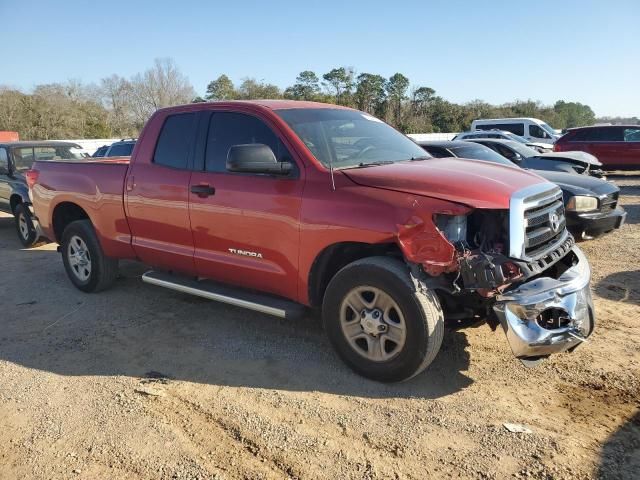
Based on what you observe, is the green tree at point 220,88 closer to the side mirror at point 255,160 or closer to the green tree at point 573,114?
the green tree at point 573,114

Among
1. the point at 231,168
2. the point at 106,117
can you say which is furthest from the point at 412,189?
the point at 106,117

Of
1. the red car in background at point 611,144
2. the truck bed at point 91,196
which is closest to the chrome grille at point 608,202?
the truck bed at point 91,196

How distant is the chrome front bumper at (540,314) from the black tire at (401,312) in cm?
43

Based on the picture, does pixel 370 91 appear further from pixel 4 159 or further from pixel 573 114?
pixel 4 159

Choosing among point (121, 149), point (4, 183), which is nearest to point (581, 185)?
point (4, 183)

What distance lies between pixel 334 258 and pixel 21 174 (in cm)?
767

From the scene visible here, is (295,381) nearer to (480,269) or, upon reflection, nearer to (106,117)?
(480,269)

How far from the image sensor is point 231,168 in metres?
3.82

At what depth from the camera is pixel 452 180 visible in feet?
11.5

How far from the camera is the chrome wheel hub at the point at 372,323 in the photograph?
346cm

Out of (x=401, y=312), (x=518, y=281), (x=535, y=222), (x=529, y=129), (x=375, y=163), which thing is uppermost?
(x=529, y=129)

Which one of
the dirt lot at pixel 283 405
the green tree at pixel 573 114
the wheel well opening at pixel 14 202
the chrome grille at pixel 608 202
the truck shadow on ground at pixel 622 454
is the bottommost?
the truck shadow on ground at pixel 622 454

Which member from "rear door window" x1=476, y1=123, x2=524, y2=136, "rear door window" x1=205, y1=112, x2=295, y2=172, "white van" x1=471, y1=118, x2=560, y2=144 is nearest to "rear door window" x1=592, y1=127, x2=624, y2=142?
"white van" x1=471, y1=118, x2=560, y2=144

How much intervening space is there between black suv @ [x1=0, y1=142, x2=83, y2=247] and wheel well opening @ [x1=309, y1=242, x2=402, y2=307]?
6408 millimetres
